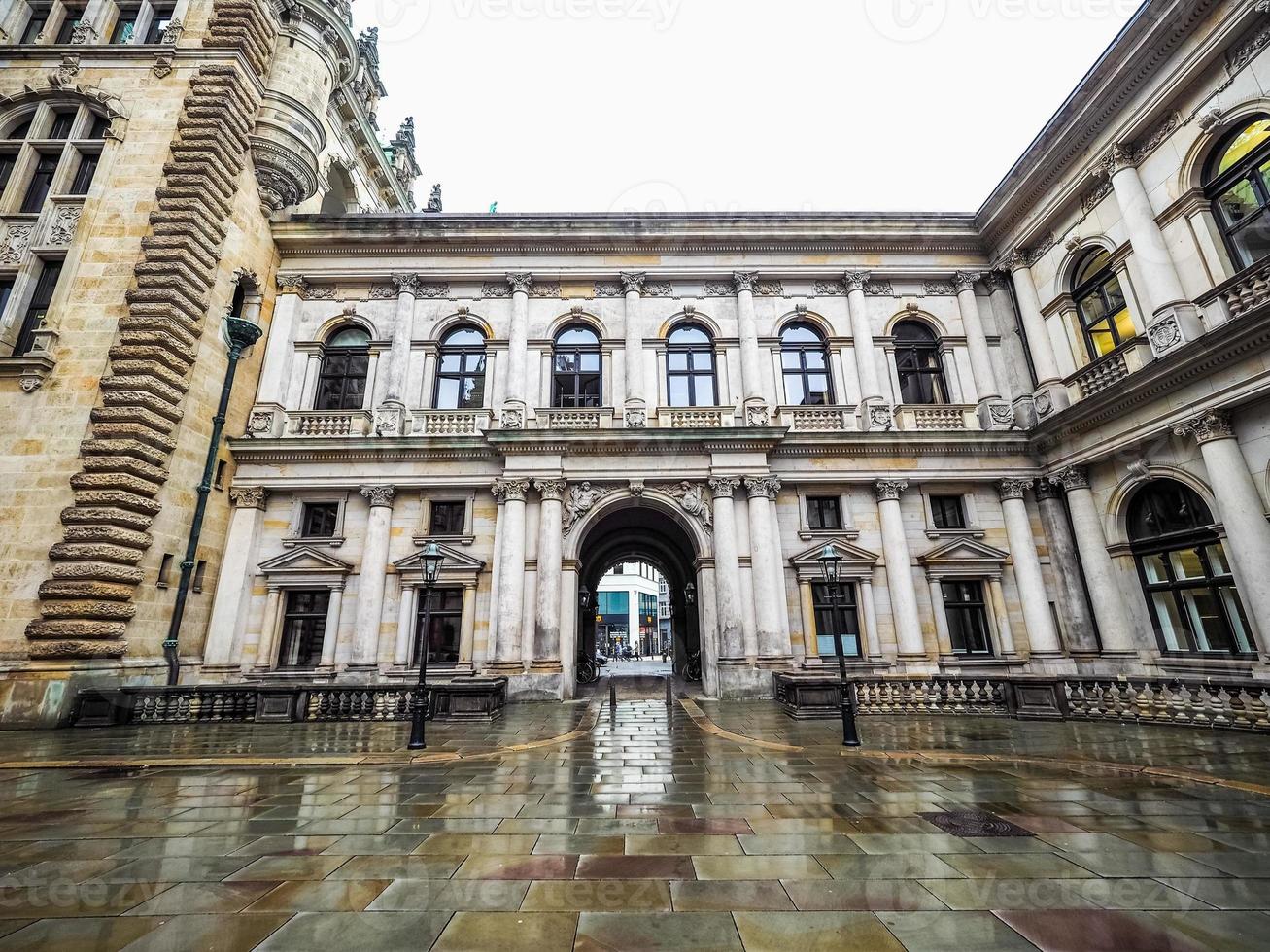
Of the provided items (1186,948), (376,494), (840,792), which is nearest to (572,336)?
(376,494)

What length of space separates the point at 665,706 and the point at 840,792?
8342 mm

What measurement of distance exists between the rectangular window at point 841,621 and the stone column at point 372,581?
518 inches

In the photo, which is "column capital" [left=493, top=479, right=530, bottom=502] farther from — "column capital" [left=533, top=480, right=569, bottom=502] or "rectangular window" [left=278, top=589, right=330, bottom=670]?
"rectangular window" [left=278, top=589, right=330, bottom=670]

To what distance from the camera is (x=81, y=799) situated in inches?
269

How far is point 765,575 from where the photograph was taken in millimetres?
16344

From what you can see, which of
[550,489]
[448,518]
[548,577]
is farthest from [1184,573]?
[448,518]

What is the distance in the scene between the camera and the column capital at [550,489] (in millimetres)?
17031

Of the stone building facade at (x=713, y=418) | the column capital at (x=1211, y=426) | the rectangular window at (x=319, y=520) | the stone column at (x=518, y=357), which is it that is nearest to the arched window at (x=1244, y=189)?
the stone building facade at (x=713, y=418)

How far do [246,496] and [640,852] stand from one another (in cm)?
1739

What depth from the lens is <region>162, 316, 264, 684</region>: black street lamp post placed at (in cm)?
1460

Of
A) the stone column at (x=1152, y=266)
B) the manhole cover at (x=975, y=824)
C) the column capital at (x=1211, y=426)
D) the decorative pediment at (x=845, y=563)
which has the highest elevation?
the stone column at (x=1152, y=266)

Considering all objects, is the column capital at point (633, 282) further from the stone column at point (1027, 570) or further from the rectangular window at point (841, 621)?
the stone column at point (1027, 570)

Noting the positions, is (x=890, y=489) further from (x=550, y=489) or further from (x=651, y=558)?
(x=651, y=558)

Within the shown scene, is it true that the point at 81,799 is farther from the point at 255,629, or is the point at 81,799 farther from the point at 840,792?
the point at 255,629
